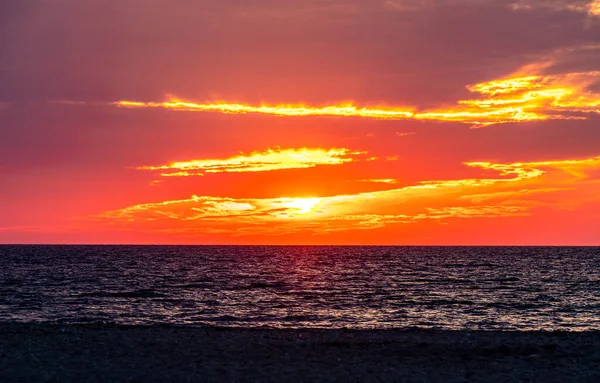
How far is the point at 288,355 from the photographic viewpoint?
2341cm

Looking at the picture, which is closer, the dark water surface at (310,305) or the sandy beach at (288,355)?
the sandy beach at (288,355)

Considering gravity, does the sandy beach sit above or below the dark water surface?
above

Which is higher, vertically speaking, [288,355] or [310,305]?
[288,355]

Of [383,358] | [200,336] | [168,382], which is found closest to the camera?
[168,382]

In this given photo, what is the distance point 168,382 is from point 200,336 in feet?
26.5

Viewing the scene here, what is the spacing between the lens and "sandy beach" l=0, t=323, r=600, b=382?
20.1 m

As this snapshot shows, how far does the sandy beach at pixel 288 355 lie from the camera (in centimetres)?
2015

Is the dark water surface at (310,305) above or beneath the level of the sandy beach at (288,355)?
beneath

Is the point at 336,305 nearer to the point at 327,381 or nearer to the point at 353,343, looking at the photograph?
the point at 353,343

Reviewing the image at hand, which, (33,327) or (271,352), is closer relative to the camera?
(271,352)

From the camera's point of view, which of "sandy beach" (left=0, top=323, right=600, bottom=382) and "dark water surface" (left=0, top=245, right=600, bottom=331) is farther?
"dark water surface" (left=0, top=245, right=600, bottom=331)

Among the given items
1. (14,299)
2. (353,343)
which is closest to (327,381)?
(353,343)

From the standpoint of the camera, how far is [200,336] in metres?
27.2

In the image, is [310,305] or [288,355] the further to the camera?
[310,305]
